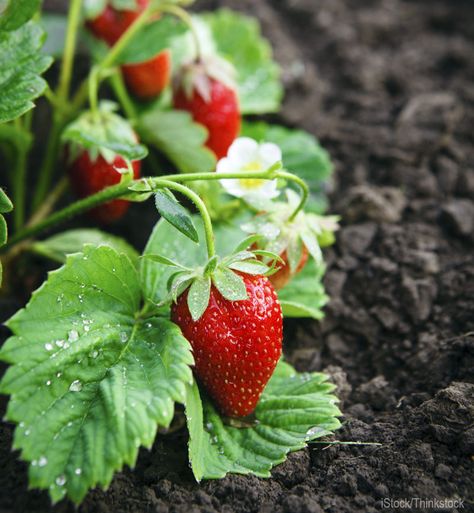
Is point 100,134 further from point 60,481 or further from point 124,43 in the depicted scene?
point 60,481

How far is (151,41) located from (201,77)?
0.14 meters

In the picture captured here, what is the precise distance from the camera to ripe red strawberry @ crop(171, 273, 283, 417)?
1216 mm

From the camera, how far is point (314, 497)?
1197 millimetres

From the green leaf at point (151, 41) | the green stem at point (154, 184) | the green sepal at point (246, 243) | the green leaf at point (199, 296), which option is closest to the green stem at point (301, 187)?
the green stem at point (154, 184)

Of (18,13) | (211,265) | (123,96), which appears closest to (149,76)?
(123,96)

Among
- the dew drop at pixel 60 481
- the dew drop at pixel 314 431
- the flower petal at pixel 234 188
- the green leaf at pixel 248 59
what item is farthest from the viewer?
the green leaf at pixel 248 59

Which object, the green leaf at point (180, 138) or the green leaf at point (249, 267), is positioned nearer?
the green leaf at point (249, 267)

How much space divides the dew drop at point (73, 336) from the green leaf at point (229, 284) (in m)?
0.24

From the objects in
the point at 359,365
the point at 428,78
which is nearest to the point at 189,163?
the point at 359,365

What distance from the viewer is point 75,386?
115cm

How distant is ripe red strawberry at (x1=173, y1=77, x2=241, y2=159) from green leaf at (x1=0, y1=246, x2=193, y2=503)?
1.93ft

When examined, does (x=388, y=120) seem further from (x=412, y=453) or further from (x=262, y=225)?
(x=412, y=453)

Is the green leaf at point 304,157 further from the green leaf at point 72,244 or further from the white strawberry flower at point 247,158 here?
the green leaf at point 72,244

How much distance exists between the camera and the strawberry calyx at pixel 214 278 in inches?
46.9
